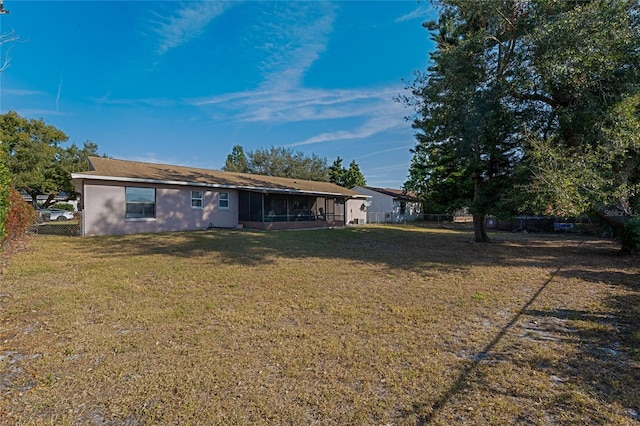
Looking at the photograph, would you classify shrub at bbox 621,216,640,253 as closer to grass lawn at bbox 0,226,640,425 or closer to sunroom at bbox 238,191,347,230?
grass lawn at bbox 0,226,640,425

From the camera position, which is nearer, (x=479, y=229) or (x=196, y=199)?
(x=479, y=229)

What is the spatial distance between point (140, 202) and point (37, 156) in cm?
2308

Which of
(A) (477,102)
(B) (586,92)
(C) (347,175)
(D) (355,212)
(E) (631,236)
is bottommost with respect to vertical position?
(E) (631,236)

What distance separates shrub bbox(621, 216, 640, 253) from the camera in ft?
31.4

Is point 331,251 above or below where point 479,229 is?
below

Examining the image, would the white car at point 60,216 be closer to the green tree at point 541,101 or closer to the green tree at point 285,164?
the green tree at point 285,164

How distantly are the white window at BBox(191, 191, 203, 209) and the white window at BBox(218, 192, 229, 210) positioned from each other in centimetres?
116

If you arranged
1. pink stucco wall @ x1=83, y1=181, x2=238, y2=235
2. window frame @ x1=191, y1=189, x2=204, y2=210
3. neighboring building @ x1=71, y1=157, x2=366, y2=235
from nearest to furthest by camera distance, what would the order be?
pink stucco wall @ x1=83, y1=181, x2=238, y2=235 → neighboring building @ x1=71, y1=157, x2=366, y2=235 → window frame @ x1=191, y1=189, x2=204, y2=210

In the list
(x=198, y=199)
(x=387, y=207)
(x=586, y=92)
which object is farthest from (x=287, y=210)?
(x=586, y=92)

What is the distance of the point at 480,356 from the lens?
132 inches

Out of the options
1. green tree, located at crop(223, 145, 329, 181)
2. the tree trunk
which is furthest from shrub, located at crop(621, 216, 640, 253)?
green tree, located at crop(223, 145, 329, 181)

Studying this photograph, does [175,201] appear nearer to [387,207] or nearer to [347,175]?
[387,207]

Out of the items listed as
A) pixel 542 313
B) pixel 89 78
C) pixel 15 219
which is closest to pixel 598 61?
pixel 542 313

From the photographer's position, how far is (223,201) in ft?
58.5
